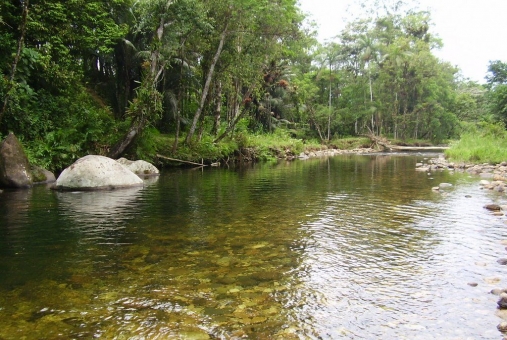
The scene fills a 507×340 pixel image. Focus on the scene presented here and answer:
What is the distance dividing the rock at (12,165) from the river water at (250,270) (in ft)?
10.7

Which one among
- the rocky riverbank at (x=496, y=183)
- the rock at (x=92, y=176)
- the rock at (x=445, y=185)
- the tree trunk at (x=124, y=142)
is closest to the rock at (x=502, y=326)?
the rocky riverbank at (x=496, y=183)

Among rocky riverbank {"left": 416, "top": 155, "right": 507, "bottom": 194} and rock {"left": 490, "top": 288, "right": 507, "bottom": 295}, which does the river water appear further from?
rocky riverbank {"left": 416, "top": 155, "right": 507, "bottom": 194}

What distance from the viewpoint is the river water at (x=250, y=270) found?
3627 millimetres

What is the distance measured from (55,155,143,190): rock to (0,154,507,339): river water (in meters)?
2.34

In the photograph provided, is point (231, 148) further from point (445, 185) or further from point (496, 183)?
point (496, 183)

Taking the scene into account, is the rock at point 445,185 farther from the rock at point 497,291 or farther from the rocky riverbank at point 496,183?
the rock at point 497,291

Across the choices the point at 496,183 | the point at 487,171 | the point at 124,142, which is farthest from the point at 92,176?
the point at 487,171

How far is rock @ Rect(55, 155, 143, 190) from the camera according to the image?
1224cm

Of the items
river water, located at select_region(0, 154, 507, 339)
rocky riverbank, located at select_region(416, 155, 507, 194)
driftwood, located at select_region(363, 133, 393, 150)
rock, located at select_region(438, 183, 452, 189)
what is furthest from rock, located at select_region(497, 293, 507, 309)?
driftwood, located at select_region(363, 133, 393, 150)

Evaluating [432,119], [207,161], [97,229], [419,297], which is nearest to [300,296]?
[419,297]

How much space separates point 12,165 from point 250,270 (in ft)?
36.4

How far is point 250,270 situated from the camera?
200 inches

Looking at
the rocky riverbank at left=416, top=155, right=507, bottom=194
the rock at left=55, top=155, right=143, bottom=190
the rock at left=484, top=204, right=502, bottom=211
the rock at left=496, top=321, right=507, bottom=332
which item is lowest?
the rock at left=496, top=321, right=507, bottom=332

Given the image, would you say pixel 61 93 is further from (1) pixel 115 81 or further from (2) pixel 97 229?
(2) pixel 97 229
